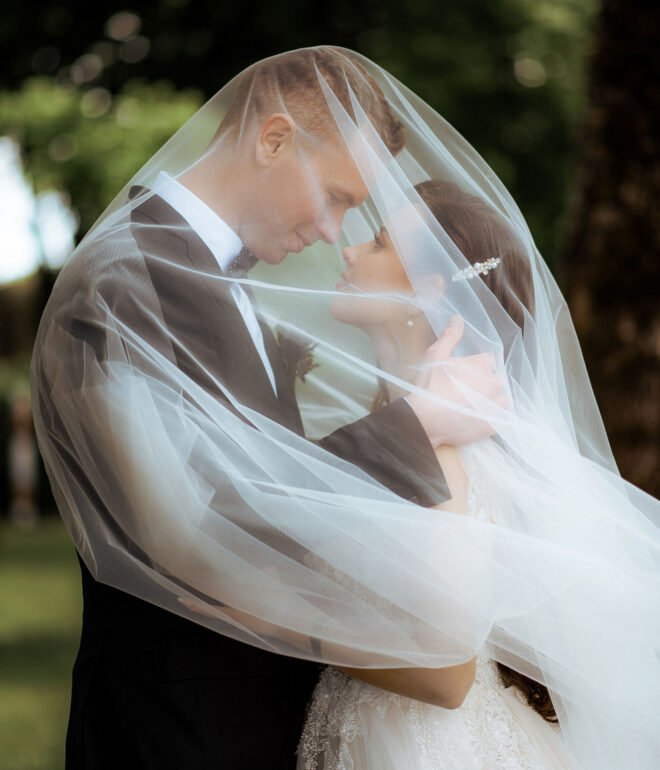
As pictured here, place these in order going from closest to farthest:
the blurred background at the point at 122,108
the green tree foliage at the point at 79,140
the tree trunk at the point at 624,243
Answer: the tree trunk at the point at 624,243
the blurred background at the point at 122,108
the green tree foliage at the point at 79,140

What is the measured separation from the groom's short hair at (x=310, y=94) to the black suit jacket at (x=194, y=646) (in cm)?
32

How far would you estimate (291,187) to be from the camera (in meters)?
2.59

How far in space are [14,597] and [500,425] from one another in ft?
34.5

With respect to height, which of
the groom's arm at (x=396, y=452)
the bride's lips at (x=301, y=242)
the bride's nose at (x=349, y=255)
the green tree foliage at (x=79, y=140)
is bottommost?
the green tree foliage at (x=79, y=140)

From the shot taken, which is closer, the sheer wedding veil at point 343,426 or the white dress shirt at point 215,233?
the sheer wedding veil at point 343,426

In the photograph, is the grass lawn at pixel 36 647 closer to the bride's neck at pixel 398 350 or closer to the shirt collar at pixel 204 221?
the bride's neck at pixel 398 350

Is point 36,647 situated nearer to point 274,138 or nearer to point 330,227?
point 330,227

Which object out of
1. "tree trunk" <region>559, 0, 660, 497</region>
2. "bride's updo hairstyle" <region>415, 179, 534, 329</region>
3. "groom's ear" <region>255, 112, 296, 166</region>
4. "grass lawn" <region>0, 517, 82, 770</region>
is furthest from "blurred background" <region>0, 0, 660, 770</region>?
"groom's ear" <region>255, 112, 296, 166</region>

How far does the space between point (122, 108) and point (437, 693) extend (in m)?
13.4

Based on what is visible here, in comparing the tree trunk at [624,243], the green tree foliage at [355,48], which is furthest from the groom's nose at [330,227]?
the green tree foliage at [355,48]

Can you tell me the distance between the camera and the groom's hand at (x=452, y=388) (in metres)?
2.50

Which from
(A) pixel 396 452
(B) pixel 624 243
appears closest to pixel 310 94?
(A) pixel 396 452

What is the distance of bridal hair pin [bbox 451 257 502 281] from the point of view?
2631 millimetres

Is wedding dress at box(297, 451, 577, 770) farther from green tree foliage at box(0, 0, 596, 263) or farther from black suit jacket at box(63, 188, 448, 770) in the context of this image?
green tree foliage at box(0, 0, 596, 263)
